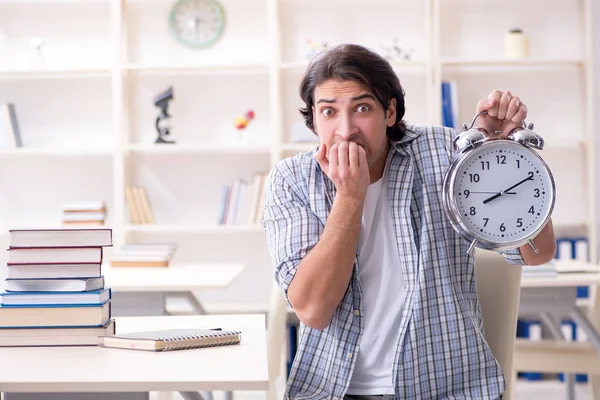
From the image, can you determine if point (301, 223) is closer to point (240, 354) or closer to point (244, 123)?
point (240, 354)

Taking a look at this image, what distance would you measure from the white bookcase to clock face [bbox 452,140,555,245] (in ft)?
10.3

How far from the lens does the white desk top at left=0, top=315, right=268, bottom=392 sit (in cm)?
134

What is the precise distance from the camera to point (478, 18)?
484 centimetres

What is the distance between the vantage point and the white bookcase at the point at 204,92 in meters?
4.79

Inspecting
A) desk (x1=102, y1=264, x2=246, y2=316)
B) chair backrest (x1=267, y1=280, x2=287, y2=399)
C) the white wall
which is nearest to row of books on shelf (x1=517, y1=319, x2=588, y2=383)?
the white wall

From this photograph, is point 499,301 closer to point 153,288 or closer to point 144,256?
point 153,288

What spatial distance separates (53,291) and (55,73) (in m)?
3.40

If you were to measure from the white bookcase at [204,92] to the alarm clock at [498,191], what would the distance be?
3138 mm

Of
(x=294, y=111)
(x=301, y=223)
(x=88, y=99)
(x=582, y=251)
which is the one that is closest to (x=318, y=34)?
(x=294, y=111)

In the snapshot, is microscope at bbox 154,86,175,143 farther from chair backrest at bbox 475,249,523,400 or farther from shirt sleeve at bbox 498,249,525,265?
shirt sleeve at bbox 498,249,525,265

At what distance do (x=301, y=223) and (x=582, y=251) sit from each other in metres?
3.20

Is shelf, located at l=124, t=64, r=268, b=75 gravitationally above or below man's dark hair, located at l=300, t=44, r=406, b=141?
above

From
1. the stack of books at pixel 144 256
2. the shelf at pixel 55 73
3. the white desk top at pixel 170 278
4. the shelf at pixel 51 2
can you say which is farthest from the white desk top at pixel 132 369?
the shelf at pixel 51 2

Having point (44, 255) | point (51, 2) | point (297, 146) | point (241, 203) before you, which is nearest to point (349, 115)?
point (44, 255)
